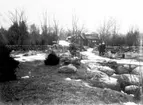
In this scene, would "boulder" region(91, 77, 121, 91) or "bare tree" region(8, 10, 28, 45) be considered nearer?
"boulder" region(91, 77, 121, 91)

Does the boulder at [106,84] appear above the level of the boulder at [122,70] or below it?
above

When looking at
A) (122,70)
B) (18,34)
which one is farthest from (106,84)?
(18,34)

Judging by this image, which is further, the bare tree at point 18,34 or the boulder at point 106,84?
the bare tree at point 18,34

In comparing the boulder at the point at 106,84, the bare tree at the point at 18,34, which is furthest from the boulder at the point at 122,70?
the bare tree at the point at 18,34

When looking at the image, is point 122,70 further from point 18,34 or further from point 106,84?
Result: point 18,34

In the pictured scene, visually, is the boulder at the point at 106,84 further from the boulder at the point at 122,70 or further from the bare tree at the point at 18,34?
the bare tree at the point at 18,34

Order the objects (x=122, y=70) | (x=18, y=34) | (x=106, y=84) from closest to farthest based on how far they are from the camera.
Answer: (x=106, y=84)
(x=122, y=70)
(x=18, y=34)

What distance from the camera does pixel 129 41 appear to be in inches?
1052

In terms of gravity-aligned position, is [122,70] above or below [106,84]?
below

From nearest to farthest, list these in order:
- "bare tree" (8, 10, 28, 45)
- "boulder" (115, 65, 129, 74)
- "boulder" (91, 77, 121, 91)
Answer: "boulder" (91, 77, 121, 91) → "boulder" (115, 65, 129, 74) → "bare tree" (8, 10, 28, 45)

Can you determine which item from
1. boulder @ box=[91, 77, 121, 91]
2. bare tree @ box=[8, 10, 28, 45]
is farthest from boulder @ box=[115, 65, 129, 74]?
bare tree @ box=[8, 10, 28, 45]

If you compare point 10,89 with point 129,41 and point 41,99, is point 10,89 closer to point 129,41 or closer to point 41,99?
point 41,99

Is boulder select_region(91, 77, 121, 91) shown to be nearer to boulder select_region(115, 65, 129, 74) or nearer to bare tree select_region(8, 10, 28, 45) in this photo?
boulder select_region(115, 65, 129, 74)

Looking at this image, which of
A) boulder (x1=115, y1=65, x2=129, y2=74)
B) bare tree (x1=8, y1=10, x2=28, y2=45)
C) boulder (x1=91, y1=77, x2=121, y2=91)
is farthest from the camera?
bare tree (x1=8, y1=10, x2=28, y2=45)
